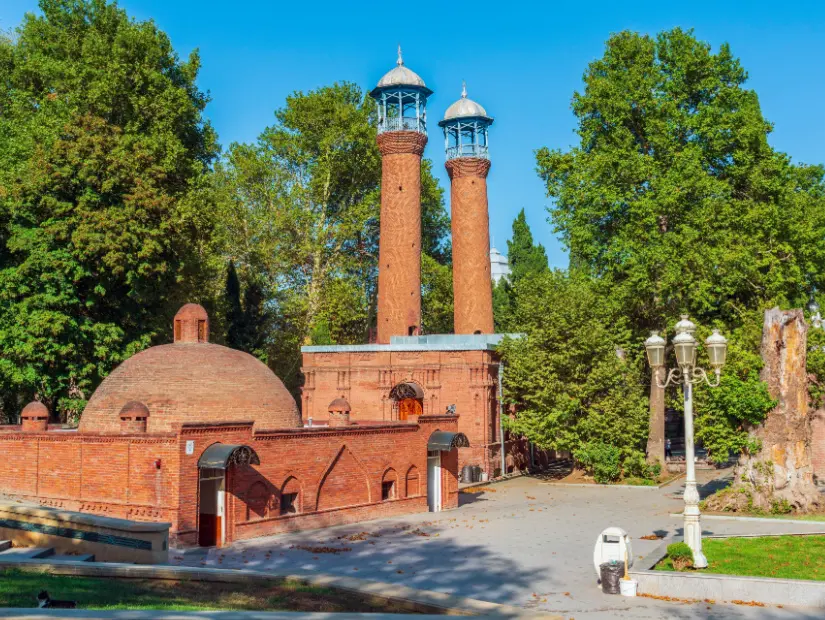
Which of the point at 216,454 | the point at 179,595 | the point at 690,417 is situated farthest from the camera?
the point at 216,454

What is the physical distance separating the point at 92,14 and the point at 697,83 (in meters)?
26.8

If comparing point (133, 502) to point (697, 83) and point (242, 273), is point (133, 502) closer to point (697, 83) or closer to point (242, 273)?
point (697, 83)

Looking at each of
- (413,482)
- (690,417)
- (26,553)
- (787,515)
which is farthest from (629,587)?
(413,482)

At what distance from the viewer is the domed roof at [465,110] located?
151ft

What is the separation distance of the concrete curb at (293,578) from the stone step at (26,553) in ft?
3.05

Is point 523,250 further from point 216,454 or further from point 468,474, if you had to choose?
point 216,454

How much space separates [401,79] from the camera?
4250 centimetres

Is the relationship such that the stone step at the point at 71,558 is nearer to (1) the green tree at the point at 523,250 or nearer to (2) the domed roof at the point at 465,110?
(2) the domed roof at the point at 465,110

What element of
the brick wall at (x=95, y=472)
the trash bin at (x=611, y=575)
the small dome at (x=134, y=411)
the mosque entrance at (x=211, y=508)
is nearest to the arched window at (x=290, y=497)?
the mosque entrance at (x=211, y=508)

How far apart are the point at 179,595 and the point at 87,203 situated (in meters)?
22.1

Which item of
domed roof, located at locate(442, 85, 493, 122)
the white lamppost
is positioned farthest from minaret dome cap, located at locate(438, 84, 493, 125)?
the white lamppost

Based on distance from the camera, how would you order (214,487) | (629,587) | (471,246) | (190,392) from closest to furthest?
(629,587) → (214,487) → (190,392) → (471,246)

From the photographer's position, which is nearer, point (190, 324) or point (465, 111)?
point (190, 324)

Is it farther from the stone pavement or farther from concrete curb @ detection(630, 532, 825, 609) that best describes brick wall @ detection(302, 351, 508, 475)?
concrete curb @ detection(630, 532, 825, 609)
